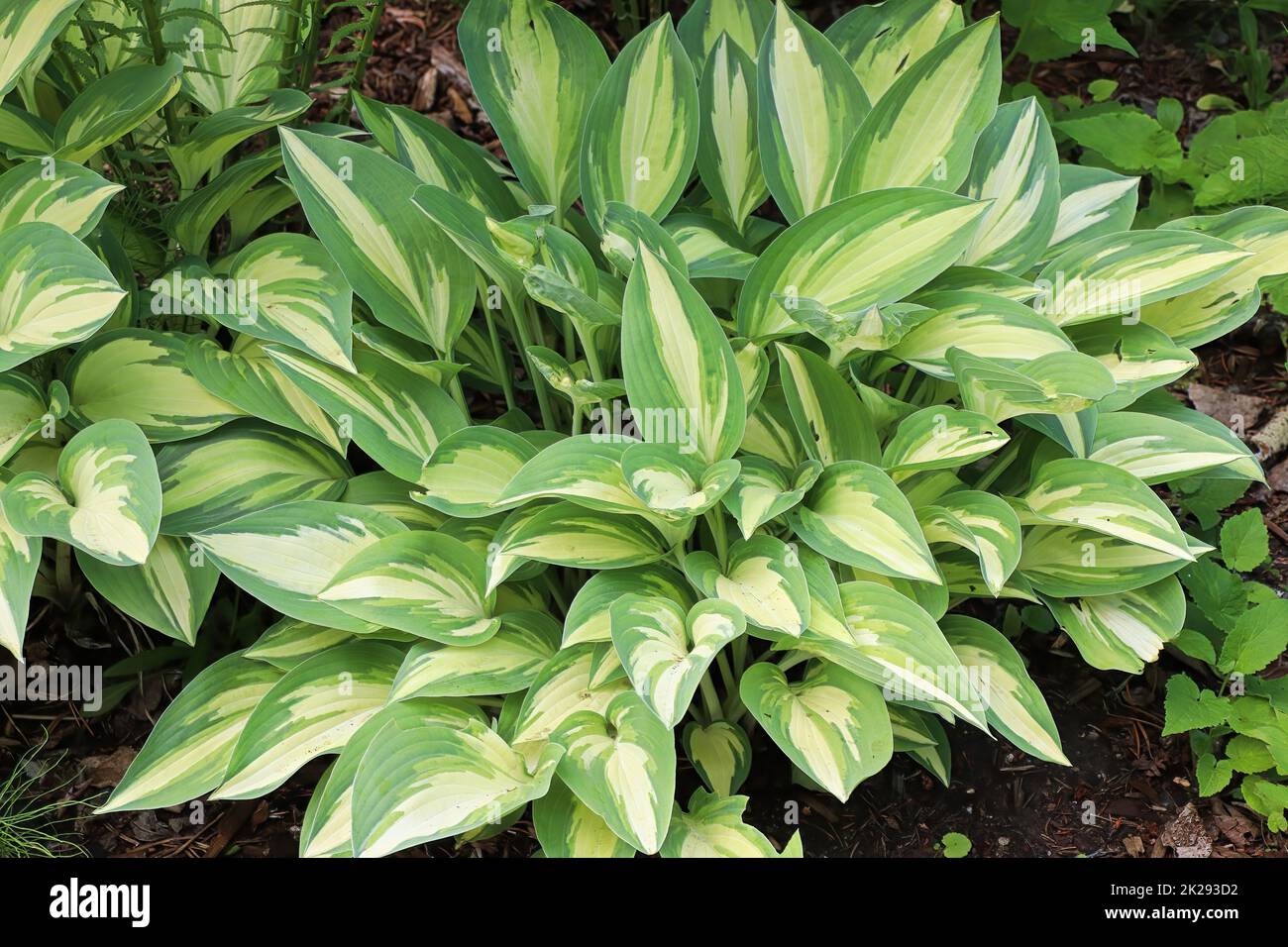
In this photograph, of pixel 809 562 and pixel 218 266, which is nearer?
pixel 809 562

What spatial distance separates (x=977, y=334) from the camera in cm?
201

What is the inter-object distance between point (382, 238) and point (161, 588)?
0.73 m

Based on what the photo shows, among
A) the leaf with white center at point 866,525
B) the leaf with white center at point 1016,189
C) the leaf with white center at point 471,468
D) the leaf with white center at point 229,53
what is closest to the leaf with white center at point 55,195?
the leaf with white center at point 229,53

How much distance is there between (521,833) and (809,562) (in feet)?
2.51

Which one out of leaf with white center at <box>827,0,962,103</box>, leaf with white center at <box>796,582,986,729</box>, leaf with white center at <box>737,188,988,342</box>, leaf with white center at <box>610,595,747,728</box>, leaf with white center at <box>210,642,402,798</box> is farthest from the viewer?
leaf with white center at <box>827,0,962,103</box>

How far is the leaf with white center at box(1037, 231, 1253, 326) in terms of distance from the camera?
6.77 ft

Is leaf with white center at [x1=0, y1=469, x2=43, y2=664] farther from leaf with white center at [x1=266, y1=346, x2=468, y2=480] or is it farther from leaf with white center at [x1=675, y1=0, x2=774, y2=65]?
leaf with white center at [x1=675, y1=0, x2=774, y2=65]

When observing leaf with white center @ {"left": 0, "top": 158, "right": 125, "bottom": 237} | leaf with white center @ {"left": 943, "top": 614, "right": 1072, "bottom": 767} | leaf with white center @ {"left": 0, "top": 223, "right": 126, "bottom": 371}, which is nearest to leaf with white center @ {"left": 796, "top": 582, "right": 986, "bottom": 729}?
leaf with white center @ {"left": 943, "top": 614, "right": 1072, "bottom": 767}

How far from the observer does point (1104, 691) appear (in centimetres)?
233

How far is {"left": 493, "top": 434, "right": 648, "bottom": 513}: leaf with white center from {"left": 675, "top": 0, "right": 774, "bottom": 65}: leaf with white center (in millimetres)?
1024

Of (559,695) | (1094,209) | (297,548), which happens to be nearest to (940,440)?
(559,695)

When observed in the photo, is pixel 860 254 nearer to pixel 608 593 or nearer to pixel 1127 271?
pixel 1127 271

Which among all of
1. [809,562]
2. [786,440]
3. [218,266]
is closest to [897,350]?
[786,440]

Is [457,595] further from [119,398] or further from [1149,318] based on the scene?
[1149,318]
